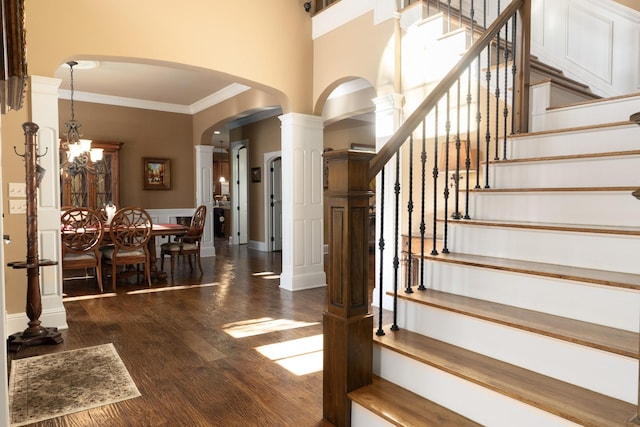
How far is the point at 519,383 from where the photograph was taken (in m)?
1.68

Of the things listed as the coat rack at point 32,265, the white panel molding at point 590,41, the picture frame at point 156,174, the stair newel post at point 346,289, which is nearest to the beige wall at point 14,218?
the coat rack at point 32,265

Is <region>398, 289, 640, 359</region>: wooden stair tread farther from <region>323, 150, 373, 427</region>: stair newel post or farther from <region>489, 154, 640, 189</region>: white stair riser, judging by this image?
<region>489, 154, 640, 189</region>: white stair riser

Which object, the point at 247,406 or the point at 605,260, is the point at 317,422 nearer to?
the point at 247,406

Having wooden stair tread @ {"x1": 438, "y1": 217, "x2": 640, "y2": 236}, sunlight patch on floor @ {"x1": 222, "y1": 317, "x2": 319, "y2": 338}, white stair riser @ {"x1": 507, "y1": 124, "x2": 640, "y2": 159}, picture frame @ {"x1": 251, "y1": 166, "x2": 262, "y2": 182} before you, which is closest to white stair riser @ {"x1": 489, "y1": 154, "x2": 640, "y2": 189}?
white stair riser @ {"x1": 507, "y1": 124, "x2": 640, "y2": 159}

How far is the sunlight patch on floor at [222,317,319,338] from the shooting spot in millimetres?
3631

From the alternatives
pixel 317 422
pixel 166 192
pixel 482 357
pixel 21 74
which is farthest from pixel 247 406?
pixel 166 192

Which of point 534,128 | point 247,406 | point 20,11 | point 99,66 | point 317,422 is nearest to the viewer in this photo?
point 20,11

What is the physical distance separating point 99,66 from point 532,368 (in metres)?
6.38

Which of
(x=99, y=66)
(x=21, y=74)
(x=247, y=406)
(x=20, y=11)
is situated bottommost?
(x=247, y=406)

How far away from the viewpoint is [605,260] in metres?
2.03

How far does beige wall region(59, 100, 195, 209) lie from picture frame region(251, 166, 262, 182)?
4.84ft

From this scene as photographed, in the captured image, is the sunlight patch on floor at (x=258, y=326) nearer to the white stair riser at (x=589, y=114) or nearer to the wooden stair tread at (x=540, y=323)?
the wooden stair tread at (x=540, y=323)

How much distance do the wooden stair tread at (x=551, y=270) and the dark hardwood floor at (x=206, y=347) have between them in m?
1.17

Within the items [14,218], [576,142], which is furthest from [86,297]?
[576,142]
